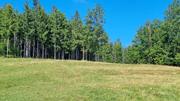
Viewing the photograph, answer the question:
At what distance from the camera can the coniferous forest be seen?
90.9m

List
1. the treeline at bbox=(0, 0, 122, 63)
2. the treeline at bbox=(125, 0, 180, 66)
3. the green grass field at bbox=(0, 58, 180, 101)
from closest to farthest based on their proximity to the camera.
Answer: the green grass field at bbox=(0, 58, 180, 101) < the treeline at bbox=(125, 0, 180, 66) < the treeline at bbox=(0, 0, 122, 63)

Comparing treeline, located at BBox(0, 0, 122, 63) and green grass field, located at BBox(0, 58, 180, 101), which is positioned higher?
treeline, located at BBox(0, 0, 122, 63)

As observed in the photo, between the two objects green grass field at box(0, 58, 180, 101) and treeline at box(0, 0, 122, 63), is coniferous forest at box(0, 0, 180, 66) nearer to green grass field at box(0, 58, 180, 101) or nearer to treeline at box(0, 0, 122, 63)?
treeline at box(0, 0, 122, 63)

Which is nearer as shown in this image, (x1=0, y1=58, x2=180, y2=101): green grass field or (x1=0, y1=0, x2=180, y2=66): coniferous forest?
(x1=0, y1=58, x2=180, y2=101): green grass field

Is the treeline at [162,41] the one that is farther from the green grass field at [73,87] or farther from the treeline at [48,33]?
the green grass field at [73,87]

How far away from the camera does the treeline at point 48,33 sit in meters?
98.3

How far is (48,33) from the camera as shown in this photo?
10488 cm

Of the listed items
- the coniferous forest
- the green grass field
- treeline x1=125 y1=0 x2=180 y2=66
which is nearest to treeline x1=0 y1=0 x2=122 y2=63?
the coniferous forest

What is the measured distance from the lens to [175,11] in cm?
8875

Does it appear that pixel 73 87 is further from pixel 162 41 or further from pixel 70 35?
pixel 70 35

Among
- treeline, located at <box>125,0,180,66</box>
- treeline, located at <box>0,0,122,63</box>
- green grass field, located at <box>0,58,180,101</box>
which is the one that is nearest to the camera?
green grass field, located at <box>0,58,180,101</box>

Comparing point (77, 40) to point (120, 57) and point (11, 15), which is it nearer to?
point (11, 15)

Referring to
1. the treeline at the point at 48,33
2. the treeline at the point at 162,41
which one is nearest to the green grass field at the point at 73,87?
the treeline at the point at 162,41

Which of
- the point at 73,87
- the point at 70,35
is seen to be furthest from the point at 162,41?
the point at 73,87
